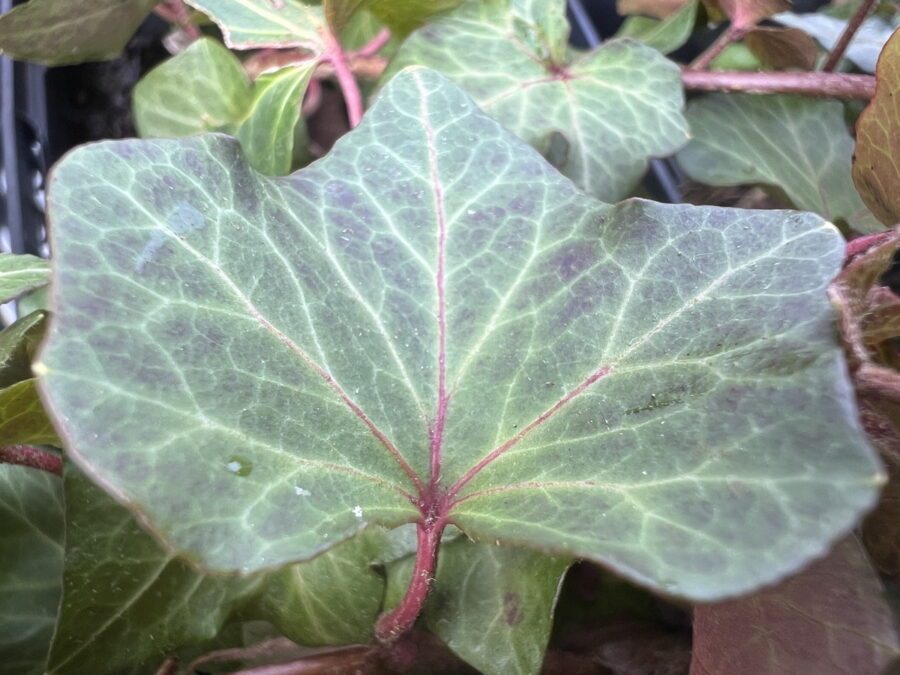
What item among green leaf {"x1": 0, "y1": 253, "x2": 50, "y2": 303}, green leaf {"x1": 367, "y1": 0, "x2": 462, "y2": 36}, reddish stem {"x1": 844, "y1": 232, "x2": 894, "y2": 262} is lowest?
reddish stem {"x1": 844, "y1": 232, "x2": 894, "y2": 262}

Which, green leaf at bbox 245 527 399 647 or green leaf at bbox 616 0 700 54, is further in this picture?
green leaf at bbox 616 0 700 54

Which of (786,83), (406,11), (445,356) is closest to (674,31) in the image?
(786,83)

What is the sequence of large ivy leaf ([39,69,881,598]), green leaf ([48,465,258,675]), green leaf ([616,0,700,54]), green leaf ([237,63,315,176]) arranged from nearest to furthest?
large ivy leaf ([39,69,881,598]) → green leaf ([48,465,258,675]) → green leaf ([237,63,315,176]) → green leaf ([616,0,700,54])

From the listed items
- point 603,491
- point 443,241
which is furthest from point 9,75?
point 603,491

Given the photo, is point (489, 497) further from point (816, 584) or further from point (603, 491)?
point (816, 584)

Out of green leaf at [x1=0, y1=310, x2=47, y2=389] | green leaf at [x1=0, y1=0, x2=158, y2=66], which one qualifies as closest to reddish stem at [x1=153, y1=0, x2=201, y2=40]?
green leaf at [x1=0, y1=0, x2=158, y2=66]

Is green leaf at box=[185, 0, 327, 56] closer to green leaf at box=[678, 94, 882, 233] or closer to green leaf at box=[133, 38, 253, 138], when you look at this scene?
green leaf at box=[133, 38, 253, 138]

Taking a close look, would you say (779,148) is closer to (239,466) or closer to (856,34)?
(856,34)
